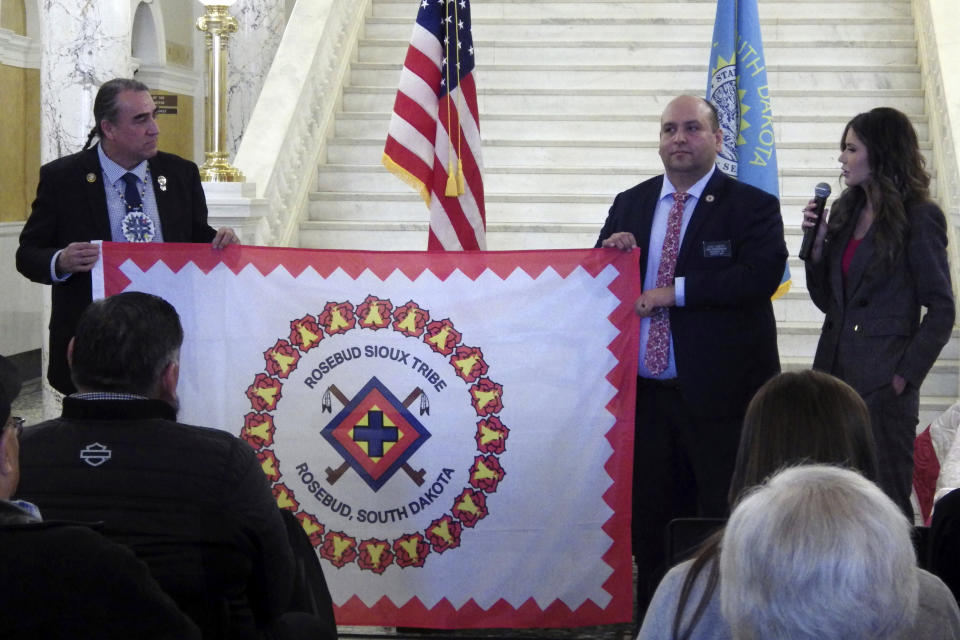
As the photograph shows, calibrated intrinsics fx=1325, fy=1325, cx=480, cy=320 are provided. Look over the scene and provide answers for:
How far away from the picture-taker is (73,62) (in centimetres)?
784

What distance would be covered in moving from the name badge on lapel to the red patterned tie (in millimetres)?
116

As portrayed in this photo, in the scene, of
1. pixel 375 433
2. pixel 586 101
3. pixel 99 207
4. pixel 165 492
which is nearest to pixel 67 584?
pixel 165 492

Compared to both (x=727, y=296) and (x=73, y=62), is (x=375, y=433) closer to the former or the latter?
(x=727, y=296)

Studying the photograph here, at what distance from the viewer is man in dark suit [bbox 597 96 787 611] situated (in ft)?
13.5

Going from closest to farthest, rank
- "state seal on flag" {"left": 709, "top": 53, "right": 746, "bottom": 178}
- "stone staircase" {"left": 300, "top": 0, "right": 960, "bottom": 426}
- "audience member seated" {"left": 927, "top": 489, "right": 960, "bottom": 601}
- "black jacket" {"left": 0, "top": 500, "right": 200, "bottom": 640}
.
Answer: "black jacket" {"left": 0, "top": 500, "right": 200, "bottom": 640} → "audience member seated" {"left": 927, "top": 489, "right": 960, "bottom": 601} → "state seal on flag" {"left": 709, "top": 53, "right": 746, "bottom": 178} → "stone staircase" {"left": 300, "top": 0, "right": 960, "bottom": 426}

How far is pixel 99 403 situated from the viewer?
2568 millimetres

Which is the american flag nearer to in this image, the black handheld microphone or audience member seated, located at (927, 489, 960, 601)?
the black handheld microphone

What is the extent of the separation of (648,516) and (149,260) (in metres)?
1.86

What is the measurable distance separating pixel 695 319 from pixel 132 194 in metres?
1.99

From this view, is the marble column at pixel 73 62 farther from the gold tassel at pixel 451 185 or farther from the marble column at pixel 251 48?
the gold tassel at pixel 451 185

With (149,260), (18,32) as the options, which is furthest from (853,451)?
(18,32)

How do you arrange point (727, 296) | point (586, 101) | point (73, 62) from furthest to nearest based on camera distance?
point (586, 101) → point (73, 62) → point (727, 296)

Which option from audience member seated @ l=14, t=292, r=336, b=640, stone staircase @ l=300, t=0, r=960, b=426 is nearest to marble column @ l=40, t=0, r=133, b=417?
stone staircase @ l=300, t=0, r=960, b=426

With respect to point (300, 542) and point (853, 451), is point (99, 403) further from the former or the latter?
point (853, 451)
